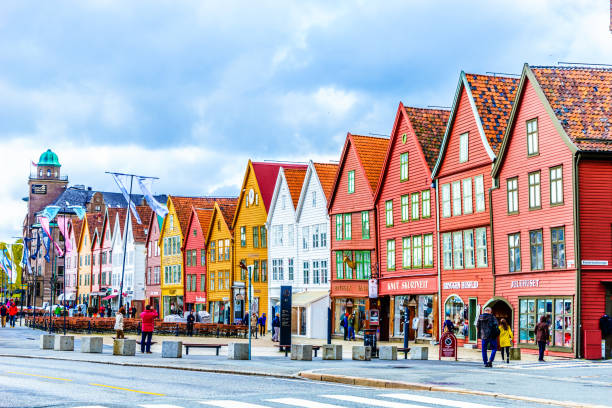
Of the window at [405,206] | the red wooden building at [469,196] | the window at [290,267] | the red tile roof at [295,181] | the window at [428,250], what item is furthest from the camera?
the red tile roof at [295,181]

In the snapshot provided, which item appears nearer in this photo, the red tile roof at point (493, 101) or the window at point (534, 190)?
the window at point (534, 190)

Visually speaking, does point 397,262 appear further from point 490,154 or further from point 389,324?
point 490,154

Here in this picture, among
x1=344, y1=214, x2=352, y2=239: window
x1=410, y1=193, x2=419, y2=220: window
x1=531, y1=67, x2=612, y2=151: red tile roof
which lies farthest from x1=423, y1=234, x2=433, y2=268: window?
x1=531, y1=67, x2=612, y2=151: red tile roof

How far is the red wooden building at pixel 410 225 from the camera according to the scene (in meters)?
46.1

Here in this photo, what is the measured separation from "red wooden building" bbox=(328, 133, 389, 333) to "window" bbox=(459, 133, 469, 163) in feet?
32.0

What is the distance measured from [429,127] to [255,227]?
77.7ft

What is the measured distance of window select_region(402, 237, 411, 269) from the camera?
4807 centimetres

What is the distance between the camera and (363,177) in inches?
2089

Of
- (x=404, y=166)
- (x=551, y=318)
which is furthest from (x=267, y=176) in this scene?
(x=551, y=318)

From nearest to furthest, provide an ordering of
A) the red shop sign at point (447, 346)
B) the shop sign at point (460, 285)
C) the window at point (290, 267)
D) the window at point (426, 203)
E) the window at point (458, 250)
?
the red shop sign at point (447, 346) → the shop sign at point (460, 285) → the window at point (458, 250) → the window at point (426, 203) → the window at point (290, 267)

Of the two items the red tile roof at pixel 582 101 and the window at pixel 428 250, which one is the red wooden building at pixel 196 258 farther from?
the red tile roof at pixel 582 101

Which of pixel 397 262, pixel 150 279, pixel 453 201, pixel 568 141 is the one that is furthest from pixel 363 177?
pixel 150 279

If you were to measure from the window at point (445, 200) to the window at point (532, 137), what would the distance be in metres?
7.48

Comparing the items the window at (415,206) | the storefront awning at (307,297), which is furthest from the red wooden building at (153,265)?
the window at (415,206)
